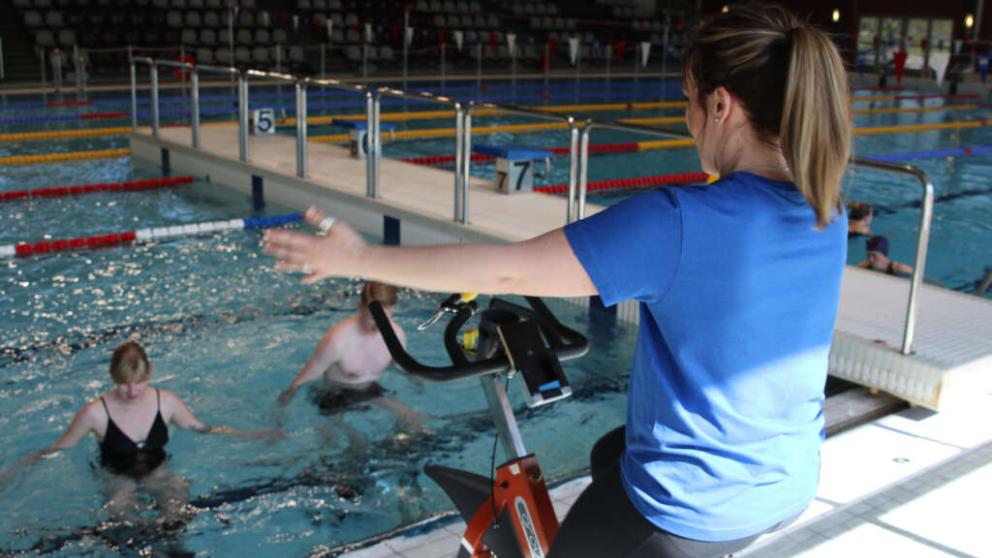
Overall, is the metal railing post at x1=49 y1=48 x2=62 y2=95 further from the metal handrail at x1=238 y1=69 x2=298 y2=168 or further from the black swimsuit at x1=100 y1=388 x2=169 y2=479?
the black swimsuit at x1=100 y1=388 x2=169 y2=479

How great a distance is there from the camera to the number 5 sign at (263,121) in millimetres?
10641

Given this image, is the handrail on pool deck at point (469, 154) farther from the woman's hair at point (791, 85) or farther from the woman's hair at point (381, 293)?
the woman's hair at point (791, 85)

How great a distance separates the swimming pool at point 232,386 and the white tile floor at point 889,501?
1.02m

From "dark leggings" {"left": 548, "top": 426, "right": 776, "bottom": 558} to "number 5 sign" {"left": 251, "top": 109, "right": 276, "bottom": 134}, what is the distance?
9575mm

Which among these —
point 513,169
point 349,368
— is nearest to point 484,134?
point 513,169

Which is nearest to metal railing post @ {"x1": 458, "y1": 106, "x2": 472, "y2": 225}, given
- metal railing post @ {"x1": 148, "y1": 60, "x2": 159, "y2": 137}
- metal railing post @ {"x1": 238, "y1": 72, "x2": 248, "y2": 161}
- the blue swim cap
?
the blue swim cap

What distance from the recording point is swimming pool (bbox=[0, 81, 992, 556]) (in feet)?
13.0

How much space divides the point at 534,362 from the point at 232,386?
378 centimetres

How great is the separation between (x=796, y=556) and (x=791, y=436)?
1.50 metres

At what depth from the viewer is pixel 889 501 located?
3219 mm

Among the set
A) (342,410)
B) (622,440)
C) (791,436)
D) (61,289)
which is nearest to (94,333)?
(61,289)

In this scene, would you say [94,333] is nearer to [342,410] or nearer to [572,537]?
[342,410]

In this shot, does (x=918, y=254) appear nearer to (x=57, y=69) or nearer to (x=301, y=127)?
(x=301, y=127)

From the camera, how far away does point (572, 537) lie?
5.11ft
